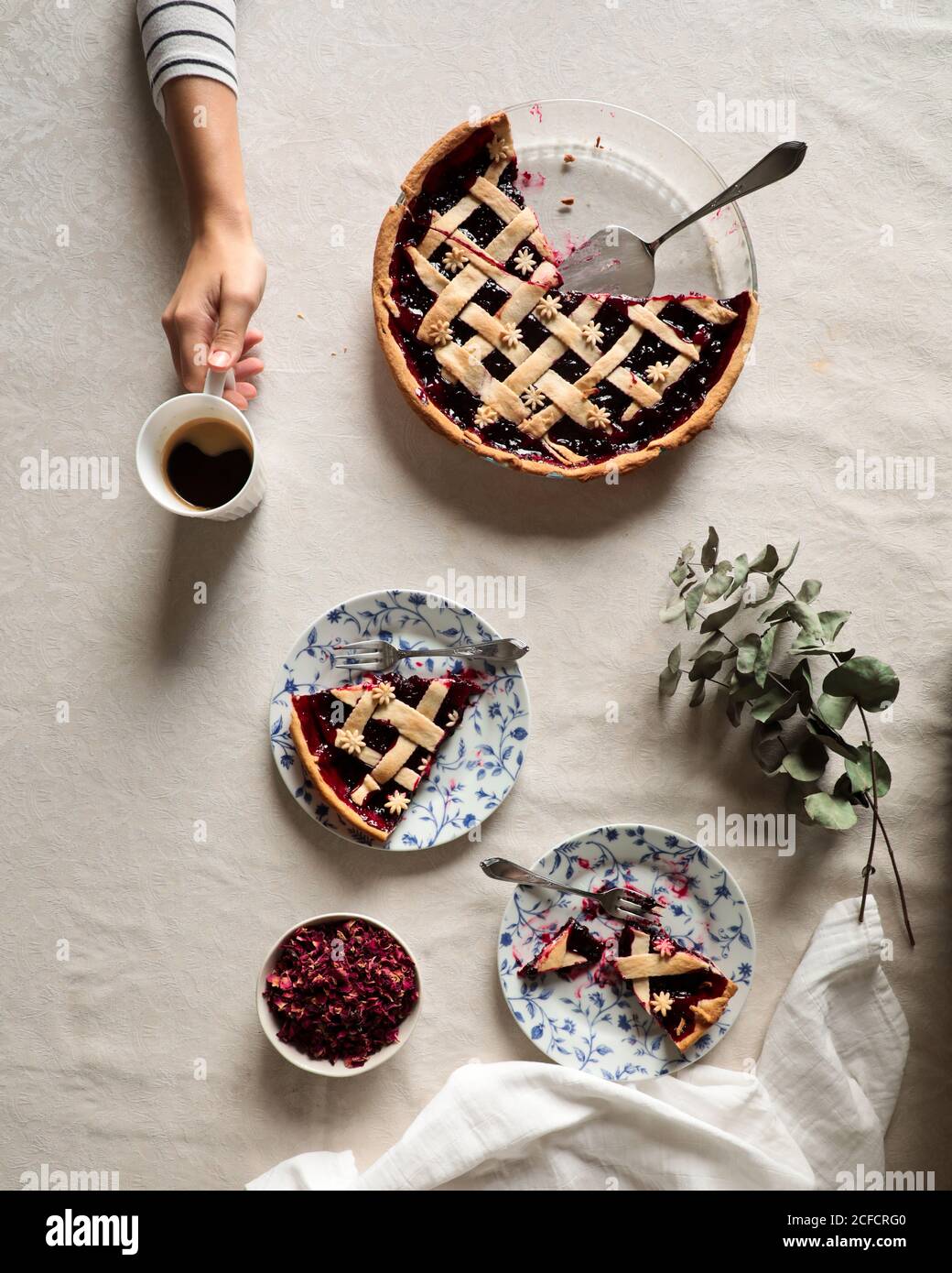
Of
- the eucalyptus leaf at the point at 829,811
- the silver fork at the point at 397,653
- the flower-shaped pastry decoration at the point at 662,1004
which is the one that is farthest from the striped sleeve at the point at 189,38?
the flower-shaped pastry decoration at the point at 662,1004

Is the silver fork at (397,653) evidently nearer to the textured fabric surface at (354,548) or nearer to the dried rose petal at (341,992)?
the textured fabric surface at (354,548)

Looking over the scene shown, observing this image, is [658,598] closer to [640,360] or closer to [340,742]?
[640,360]

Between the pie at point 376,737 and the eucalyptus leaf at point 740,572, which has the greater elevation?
the eucalyptus leaf at point 740,572

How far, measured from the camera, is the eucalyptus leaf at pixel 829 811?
132 cm

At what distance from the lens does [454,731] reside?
4.64 feet

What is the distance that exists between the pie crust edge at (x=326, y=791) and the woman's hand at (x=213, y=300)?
48 cm

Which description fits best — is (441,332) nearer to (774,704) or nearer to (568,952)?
(774,704)

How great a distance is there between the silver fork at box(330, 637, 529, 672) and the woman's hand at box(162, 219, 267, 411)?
0.41 metres

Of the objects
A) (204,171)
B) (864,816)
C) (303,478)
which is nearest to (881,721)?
(864,816)

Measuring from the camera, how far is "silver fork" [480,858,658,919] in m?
1.37

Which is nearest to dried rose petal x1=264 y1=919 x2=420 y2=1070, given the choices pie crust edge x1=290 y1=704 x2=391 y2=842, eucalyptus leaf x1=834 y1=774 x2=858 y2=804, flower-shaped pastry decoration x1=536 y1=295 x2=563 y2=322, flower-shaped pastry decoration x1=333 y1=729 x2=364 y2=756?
pie crust edge x1=290 y1=704 x2=391 y2=842

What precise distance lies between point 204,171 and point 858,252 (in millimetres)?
944

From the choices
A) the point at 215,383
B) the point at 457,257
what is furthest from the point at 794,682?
the point at 215,383

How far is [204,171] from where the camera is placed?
1.35 m
